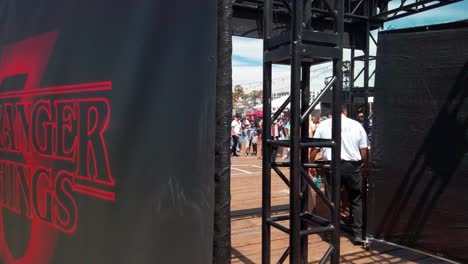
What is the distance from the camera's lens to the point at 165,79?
1.47 metres

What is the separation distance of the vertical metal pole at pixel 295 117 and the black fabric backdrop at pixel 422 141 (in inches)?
70.1

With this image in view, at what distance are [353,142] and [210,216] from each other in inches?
141

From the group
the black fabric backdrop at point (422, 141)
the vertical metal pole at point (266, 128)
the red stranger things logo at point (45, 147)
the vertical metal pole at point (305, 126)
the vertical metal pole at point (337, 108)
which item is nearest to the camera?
the red stranger things logo at point (45, 147)

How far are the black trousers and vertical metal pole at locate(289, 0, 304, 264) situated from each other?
1.99m

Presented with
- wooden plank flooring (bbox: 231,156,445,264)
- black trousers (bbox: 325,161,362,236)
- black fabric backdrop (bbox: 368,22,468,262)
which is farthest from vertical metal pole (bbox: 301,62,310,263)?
black trousers (bbox: 325,161,362,236)

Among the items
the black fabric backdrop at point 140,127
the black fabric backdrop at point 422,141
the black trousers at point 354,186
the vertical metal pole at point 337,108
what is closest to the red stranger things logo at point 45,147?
the black fabric backdrop at point 140,127

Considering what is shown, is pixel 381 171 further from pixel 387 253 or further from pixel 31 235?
pixel 31 235

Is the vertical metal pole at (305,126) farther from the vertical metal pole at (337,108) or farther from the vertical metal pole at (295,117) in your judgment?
the vertical metal pole at (295,117)

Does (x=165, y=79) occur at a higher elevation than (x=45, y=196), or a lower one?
higher

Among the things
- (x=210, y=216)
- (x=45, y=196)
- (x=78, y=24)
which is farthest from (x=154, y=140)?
(x=45, y=196)

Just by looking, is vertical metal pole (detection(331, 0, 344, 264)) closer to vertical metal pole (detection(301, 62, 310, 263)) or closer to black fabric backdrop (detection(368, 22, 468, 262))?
vertical metal pole (detection(301, 62, 310, 263))

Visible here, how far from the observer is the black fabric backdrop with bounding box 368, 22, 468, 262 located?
3645 millimetres

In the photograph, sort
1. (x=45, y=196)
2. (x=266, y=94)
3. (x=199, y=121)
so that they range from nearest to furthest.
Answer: (x=199, y=121) → (x=45, y=196) → (x=266, y=94)

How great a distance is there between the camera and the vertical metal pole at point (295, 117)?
2659 mm
